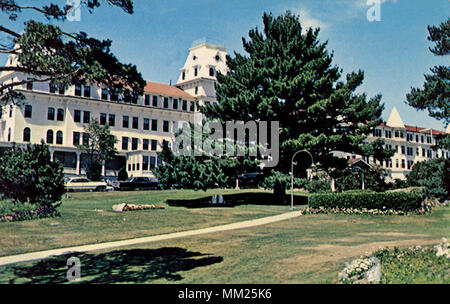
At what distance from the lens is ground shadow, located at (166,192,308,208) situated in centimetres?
3020

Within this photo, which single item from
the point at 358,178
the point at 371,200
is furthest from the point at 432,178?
the point at 358,178

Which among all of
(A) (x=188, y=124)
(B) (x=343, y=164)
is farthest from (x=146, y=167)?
(B) (x=343, y=164)

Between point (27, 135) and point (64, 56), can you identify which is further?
point (27, 135)

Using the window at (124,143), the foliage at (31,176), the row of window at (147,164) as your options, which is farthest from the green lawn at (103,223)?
the window at (124,143)

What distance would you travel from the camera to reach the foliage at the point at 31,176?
12.6 m

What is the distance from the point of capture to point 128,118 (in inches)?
972

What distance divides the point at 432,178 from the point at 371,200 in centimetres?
577

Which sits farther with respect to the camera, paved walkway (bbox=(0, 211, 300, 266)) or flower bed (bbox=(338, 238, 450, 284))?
paved walkway (bbox=(0, 211, 300, 266))

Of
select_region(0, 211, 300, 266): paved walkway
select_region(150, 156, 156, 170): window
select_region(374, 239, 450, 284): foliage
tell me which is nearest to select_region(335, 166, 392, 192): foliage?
select_region(0, 211, 300, 266): paved walkway

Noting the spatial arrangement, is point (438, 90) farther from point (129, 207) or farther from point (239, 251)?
point (129, 207)

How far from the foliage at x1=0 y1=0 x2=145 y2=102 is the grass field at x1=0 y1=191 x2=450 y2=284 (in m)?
5.13

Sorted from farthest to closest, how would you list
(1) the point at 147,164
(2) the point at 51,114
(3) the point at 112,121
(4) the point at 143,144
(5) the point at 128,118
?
1. (1) the point at 147,164
2. (4) the point at 143,144
3. (5) the point at 128,118
4. (3) the point at 112,121
5. (2) the point at 51,114

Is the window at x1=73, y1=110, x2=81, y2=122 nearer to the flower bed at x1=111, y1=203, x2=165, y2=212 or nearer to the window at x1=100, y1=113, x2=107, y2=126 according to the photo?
the window at x1=100, y1=113, x2=107, y2=126

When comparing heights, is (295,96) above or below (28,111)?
above
